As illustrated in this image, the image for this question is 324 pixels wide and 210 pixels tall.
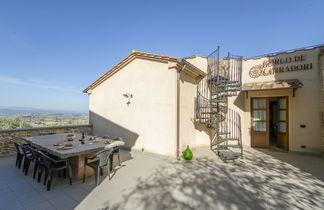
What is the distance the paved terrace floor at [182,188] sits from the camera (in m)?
2.41

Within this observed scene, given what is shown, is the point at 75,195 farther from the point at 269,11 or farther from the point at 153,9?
the point at 269,11

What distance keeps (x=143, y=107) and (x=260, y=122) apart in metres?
5.85

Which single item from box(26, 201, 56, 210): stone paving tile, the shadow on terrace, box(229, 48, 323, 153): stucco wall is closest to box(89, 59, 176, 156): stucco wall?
the shadow on terrace

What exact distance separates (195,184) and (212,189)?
389 mm

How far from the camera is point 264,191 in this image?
2.84m

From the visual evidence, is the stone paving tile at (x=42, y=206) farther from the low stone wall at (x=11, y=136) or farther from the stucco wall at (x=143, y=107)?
the low stone wall at (x=11, y=136)

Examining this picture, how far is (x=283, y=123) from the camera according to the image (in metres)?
6.20

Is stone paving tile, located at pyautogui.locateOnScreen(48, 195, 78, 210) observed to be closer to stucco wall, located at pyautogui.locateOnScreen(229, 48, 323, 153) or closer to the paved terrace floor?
the paved terrace floor

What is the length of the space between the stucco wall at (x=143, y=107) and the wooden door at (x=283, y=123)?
5440mm

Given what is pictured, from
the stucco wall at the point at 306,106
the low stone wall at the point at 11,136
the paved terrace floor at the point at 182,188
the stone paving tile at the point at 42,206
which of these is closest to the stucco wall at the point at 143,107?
the paved terrace floor at the point at 182,188

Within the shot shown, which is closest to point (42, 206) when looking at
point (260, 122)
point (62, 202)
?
point (62, 202)

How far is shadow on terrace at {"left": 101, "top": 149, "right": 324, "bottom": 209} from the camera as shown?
2406 mm

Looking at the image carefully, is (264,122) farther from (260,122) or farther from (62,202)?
(62,202)

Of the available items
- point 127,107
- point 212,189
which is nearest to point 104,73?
point 127,107
